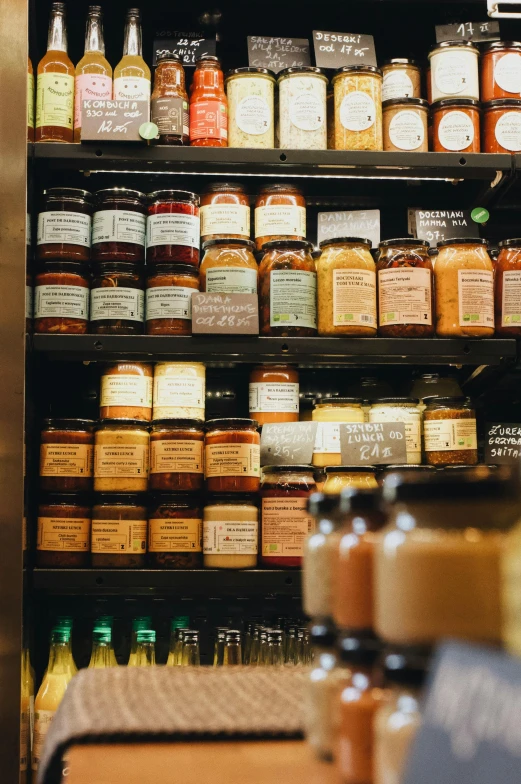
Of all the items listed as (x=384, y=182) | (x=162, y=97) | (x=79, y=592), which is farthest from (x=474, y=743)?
(x=384, y=182)

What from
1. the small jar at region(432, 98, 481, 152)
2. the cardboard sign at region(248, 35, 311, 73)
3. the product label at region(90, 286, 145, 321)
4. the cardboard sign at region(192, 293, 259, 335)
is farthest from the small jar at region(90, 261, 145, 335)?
the small jar at region(432, 98, 481, 152)

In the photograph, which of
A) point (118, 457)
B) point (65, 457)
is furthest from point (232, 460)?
point (65, 457)

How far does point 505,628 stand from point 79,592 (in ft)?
5.49

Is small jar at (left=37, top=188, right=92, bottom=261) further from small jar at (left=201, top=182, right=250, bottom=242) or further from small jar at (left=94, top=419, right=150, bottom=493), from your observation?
small jar at (left=94, top=419, right=150, bottom=493)

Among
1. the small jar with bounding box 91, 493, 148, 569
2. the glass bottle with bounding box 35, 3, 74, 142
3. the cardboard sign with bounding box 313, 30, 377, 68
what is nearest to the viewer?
the small jar with bounding box 91, 493, 148, 569

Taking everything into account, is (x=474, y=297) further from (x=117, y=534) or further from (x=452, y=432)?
(x=117, y=534)

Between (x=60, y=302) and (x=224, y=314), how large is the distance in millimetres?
369

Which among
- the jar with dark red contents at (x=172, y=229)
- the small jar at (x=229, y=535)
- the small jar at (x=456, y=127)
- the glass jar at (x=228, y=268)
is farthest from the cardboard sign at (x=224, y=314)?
the small jar at (x=456, y=127)

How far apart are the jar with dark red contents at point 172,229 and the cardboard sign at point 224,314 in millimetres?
128

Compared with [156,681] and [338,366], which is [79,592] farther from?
[156,681]

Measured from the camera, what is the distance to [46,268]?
1947 mm

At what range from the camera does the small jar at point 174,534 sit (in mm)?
1871

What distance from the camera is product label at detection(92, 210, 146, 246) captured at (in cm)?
195

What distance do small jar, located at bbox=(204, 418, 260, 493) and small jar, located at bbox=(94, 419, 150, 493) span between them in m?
0.16
